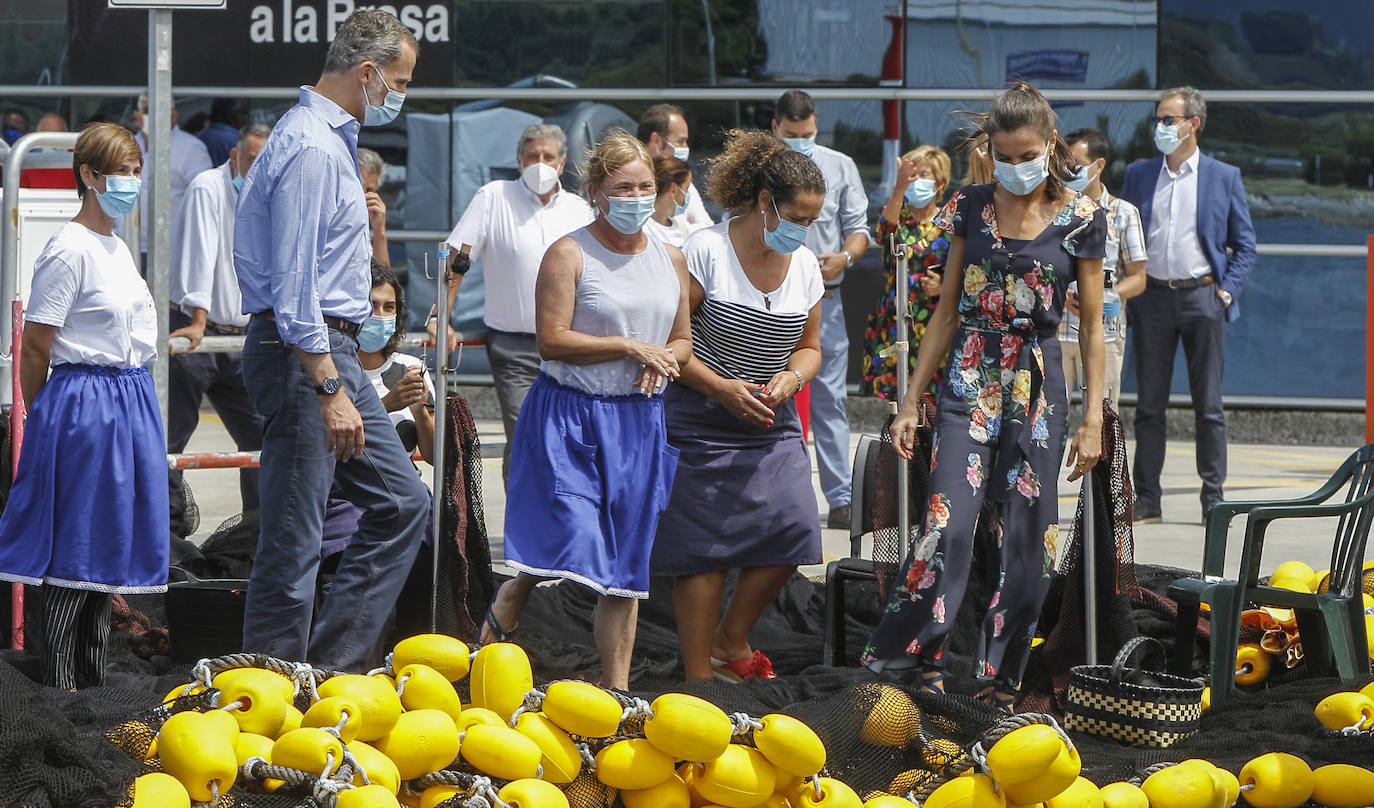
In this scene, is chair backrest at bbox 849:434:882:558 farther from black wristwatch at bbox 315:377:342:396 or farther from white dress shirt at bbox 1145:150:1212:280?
white dress shirt at bbox 1145:150:1212:280

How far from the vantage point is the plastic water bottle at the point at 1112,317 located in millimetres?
7145

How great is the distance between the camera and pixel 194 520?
7.35m

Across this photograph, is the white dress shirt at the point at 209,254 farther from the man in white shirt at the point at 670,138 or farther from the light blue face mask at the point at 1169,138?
the light blue face mask at the point at 1169,138

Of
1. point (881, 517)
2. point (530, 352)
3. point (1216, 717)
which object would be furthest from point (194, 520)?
point (1216, 717)

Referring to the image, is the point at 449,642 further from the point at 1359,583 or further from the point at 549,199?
the point at 549,199

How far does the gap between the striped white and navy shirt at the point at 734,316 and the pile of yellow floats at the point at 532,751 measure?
1.84m

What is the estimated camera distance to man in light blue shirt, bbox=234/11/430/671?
4.75 meters

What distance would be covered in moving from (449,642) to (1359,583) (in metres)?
2.73

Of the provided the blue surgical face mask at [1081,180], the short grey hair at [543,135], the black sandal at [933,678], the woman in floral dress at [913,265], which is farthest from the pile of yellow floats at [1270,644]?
the short grey hair at [543,135]

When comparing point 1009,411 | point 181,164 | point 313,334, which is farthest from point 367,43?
point 181,164

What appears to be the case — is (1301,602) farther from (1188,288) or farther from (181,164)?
(181,164)

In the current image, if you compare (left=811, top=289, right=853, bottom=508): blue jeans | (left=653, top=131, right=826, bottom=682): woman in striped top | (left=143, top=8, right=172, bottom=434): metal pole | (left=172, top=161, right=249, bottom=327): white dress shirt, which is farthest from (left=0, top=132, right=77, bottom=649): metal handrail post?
(left=811, top=289, right=853, bottom=508): blue jeans

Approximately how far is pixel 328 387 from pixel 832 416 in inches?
179

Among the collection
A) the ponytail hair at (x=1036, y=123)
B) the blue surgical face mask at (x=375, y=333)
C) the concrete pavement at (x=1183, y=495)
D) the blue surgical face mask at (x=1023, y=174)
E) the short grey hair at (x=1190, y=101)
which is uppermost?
the short grey hair at (x=1190, y=101)
